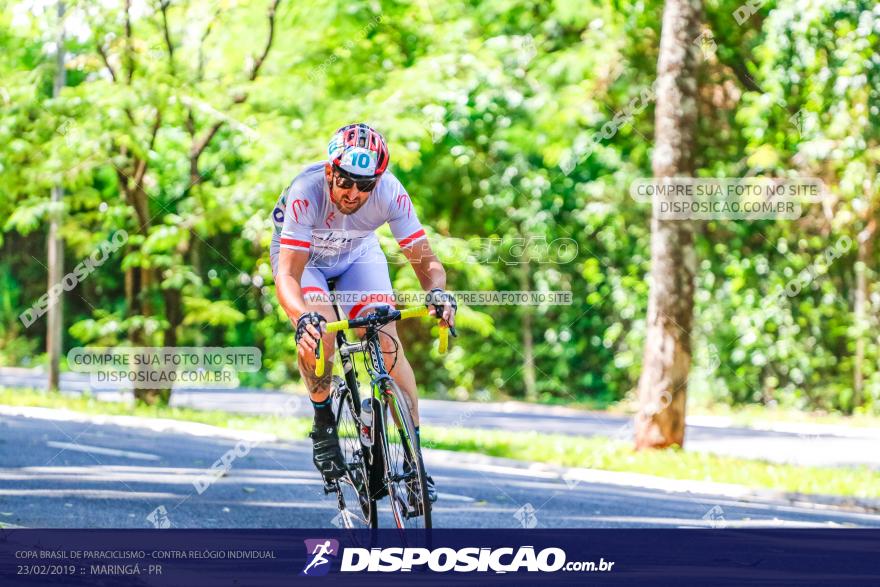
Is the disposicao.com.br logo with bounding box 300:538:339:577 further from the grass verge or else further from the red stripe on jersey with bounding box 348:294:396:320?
the grass verge

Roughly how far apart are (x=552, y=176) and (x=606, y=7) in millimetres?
3439

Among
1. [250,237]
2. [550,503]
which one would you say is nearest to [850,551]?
[550,503]

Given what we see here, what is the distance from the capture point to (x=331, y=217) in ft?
23.3

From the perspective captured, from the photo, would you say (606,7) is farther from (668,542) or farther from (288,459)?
(668,542)

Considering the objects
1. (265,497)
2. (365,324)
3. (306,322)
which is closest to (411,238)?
(365,324)

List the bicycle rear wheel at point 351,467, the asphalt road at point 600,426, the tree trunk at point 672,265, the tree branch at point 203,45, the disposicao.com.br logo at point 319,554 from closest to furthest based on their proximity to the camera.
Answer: the disposicao.com.br logo at point 319,554 → the bicycle rear wheel at point 351,467 → the tree trunk at point 672,265 → the asphalt road at point 600,426 → the tree branch at point 203,45

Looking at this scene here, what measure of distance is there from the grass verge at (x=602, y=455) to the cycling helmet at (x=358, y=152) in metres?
4.37

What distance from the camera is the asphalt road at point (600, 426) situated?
16797 millimetres

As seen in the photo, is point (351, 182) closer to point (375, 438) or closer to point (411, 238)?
point (411, 238)

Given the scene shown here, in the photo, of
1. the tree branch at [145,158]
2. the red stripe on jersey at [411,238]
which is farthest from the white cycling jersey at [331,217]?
the tree branch at [145,158]

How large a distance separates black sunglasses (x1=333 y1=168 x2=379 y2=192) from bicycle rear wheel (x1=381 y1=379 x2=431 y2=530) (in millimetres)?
939

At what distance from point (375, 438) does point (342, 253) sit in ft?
3.40

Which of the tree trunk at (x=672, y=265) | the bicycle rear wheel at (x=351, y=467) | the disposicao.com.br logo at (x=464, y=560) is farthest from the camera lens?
the tree trunk at (x=672, y=265)

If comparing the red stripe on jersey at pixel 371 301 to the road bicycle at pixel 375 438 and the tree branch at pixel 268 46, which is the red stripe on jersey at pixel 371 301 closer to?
the road bicycle at pixel 375 438
